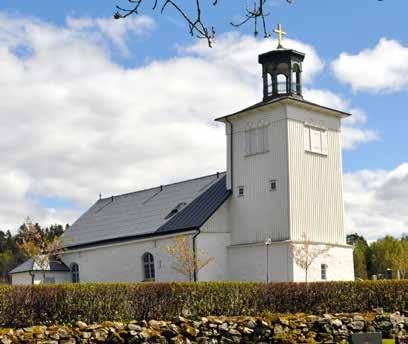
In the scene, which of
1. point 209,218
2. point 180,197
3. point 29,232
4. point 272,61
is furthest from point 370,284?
point 29,232

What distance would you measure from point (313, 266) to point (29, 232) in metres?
21.0

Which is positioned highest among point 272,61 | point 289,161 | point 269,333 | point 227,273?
point 272,61

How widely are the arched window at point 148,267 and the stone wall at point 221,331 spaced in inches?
702

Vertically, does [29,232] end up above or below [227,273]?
above

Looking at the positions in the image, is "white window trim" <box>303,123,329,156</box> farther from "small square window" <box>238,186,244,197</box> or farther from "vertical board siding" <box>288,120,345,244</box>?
"small square window" <box>238,186,244,197</box>

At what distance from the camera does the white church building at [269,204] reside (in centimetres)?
3484

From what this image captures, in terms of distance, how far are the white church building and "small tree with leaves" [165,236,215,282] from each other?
0.90 feet

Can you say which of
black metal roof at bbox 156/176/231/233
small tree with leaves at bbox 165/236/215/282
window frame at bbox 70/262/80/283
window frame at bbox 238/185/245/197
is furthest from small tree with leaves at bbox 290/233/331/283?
window frame at bbox 70/262/80/283

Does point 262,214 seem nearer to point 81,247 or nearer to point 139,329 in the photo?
point 81,247

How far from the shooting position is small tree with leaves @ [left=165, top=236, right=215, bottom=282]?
34.7 m

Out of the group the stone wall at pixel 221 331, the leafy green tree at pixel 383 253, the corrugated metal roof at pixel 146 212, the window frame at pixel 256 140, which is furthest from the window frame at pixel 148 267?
the leafy green tree at pixel 383 253

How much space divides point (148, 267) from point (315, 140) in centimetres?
1122

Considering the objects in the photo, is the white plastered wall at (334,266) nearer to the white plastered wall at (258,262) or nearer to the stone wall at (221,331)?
the white plastered wall at (258,262)

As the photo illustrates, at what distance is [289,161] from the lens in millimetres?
34969
